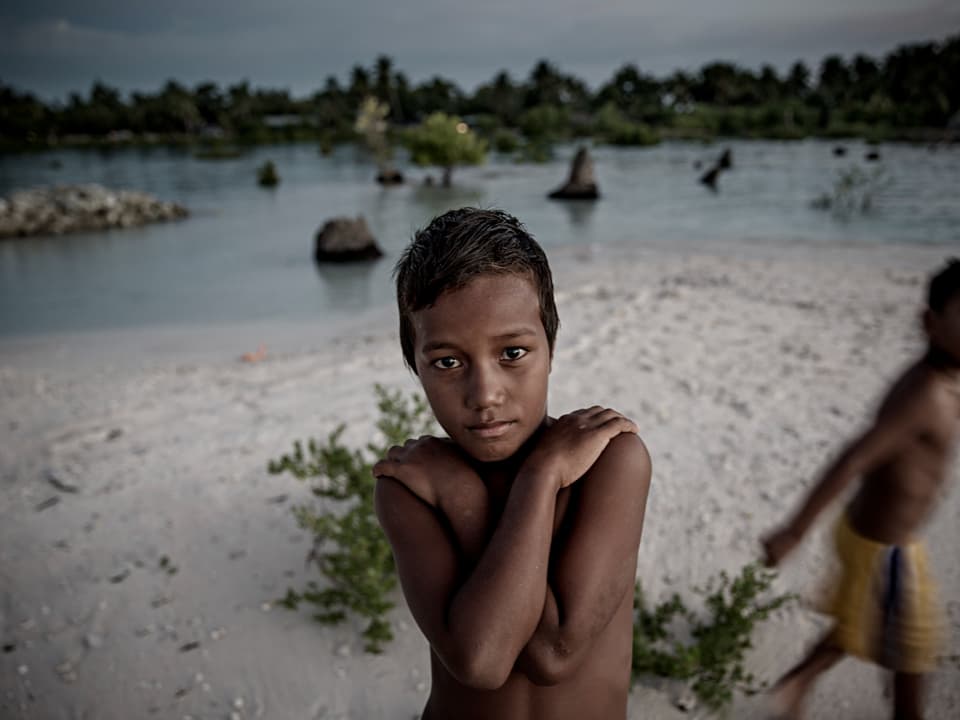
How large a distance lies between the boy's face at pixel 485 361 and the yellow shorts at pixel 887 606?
1655mm

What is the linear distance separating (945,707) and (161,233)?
23.5 meters

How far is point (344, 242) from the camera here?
15.2 m

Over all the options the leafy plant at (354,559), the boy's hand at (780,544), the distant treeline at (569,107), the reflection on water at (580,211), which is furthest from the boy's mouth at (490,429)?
the distant treeline at (569,107)

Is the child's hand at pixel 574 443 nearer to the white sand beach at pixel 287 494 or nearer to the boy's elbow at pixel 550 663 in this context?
the boy's elbow at pixel 550 663

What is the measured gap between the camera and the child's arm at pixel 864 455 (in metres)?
2.13

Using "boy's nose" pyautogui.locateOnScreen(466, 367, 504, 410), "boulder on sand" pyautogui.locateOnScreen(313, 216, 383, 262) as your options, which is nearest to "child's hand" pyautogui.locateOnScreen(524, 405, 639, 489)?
"boy's nose" pyautogui.locateOnScreen(466, 367, 504, 410)

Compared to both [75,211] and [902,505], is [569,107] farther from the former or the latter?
[902,505]

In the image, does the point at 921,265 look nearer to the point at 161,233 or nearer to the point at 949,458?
the point at 949,458

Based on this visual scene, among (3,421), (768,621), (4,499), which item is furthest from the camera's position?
(3,421)

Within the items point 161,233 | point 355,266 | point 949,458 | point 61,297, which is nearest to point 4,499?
point 949,458

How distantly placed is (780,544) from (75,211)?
2702 centimetres

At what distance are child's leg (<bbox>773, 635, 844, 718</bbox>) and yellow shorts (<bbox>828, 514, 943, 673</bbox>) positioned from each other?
88 mm

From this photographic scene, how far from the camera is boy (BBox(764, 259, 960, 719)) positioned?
6.97 feet

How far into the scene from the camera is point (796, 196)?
22.8m
